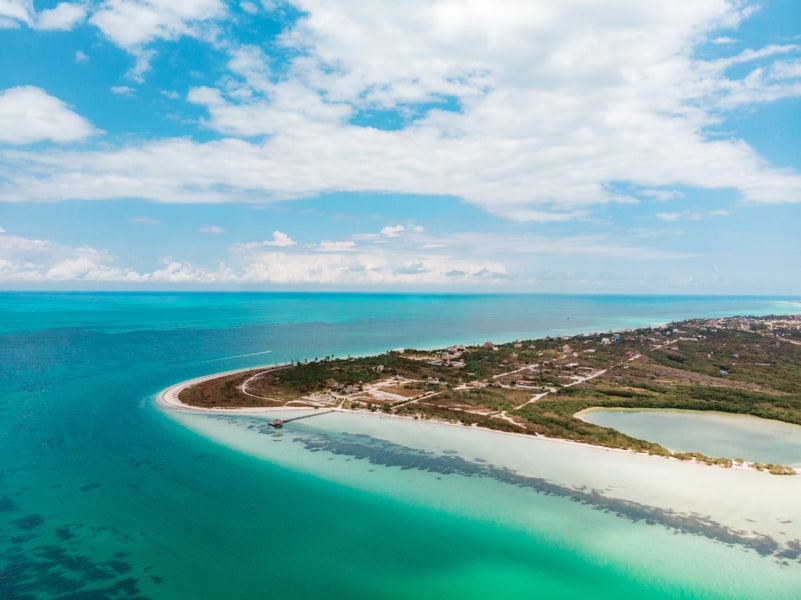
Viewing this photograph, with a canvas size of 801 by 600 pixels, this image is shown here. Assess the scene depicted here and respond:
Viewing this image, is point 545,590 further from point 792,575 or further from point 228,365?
point 228,365

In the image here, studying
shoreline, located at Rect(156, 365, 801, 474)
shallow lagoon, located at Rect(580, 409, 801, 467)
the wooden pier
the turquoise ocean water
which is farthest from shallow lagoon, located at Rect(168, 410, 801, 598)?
shallow lagoon, located at Rect(580, 409, 801, 467)

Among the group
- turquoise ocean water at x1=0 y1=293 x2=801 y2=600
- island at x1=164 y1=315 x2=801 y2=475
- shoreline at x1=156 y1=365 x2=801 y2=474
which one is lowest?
turquoise ocean water at x1=0 y1=293 x2=801 y2=600

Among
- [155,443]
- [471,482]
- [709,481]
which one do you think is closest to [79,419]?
[155,443]

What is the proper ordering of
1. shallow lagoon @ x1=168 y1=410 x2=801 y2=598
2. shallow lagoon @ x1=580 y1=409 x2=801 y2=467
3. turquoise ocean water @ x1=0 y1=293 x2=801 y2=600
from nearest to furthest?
turquoise ocean water @ x1=0 y1=293 x2=801 y2=600 < shallow lagoon @ x1=168 y1=410 x2=801 y2=598 < shallow lagoon @ x1=580 y1=409 x2=801 y2=467

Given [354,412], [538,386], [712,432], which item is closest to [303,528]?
[354,412]

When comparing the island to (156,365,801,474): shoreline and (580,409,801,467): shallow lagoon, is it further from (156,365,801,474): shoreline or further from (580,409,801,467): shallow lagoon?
(580,409,801,467): shallow lagoon

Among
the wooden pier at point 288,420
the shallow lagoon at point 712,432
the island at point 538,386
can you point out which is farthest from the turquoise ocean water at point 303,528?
the shallow lagoon at point 712,432

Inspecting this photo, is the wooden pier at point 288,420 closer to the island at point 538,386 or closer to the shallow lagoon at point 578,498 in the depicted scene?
the island at point 538,386

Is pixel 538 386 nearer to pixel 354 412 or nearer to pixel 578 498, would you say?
pixel 354 412
